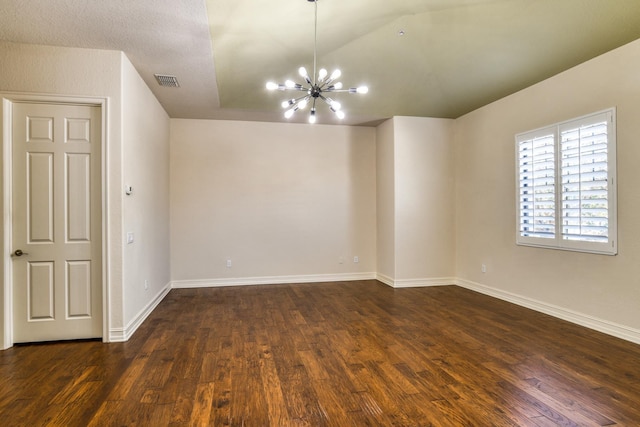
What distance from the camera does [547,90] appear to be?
425 centimetres

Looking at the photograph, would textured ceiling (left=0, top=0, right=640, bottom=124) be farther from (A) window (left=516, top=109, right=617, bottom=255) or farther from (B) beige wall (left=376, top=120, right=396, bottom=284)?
(B) beige wall (left=376, top=120, right=396, bottom=284)

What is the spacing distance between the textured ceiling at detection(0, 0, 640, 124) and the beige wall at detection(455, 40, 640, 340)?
272mm

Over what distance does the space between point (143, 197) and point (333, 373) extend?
3.11 meters

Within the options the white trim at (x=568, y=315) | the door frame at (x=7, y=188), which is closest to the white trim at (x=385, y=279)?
the white trim at (x=568, y=315)

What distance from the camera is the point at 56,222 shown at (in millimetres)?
3354

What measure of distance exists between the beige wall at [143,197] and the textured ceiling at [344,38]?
13.5 inches

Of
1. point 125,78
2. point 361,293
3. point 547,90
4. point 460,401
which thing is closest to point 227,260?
point 361,293

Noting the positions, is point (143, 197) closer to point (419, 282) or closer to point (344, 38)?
point (344, 38)

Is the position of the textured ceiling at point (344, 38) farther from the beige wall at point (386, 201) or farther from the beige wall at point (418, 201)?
the beige wall at point (386, 201)

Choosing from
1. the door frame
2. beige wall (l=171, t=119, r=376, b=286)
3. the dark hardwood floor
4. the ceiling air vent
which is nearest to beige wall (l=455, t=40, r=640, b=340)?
the dark hardwood floor

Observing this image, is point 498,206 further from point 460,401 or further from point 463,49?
point 460,401

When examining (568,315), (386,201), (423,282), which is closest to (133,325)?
(386,201)

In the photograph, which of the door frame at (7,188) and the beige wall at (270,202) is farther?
the beige wall at (270,202)

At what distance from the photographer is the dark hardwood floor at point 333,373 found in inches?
84.2
